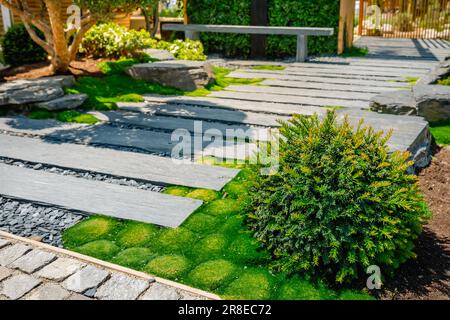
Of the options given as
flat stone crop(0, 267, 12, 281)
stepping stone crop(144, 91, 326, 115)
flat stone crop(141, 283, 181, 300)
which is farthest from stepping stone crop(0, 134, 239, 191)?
stepping stone crop(144, 91, 326, 115)

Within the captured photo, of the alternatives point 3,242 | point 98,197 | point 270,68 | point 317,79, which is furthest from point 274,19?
point 3,242

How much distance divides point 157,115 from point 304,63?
629cm

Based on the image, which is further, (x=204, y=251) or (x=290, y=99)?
(x=290, y=99)

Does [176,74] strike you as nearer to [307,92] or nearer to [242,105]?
[242,105]

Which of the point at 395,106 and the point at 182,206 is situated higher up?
the point at 395,106

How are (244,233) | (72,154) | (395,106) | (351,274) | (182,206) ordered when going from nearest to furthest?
(351,274) < (244,233) < (182,206) < (72,154) < (395,106)

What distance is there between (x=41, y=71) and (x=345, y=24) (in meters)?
8.98

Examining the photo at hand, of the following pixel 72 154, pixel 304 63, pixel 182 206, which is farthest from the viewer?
pixel 304 63

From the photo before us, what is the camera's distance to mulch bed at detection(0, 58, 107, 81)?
10.2 metres

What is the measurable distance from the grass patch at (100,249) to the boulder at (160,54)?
7.94 meters

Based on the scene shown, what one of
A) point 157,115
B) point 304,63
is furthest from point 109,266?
point 304,63

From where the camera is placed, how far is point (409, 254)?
405 cm

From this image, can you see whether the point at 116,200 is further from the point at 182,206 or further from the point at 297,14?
the point at 297,14

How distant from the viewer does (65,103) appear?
898cm
